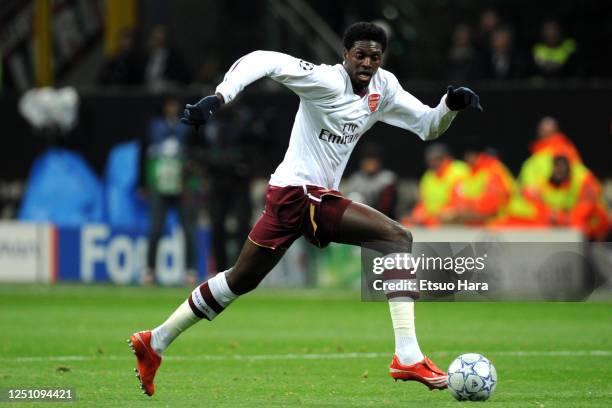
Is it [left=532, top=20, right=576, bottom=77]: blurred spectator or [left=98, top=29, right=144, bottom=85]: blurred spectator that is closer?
[left=532, top=20, right=576, bottom=77]: blurred spectator

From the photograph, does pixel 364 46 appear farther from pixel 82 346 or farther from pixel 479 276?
pixel 479 276

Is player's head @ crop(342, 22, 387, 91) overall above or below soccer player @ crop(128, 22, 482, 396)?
above

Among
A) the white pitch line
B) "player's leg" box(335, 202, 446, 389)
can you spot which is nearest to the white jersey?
"player's leg" box(335, 202, 446, 389)

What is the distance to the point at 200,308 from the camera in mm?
8977

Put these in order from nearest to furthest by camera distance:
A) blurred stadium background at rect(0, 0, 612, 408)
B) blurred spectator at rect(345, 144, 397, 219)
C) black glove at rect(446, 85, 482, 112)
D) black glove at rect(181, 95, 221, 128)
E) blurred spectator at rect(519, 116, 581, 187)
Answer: black glove at rect(181, 95, 221, 128) < black glove at rect(446, 85, 482, 112) < blurred stadium background at rect(0, 0, 612, 408) < blurred spectator at rect(519, 116, 581, 187) < blurred spectator at rect(345, 144, 397, 219)

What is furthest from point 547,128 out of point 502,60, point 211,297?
point 211,297

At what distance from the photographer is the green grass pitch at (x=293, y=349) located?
28.8 ft

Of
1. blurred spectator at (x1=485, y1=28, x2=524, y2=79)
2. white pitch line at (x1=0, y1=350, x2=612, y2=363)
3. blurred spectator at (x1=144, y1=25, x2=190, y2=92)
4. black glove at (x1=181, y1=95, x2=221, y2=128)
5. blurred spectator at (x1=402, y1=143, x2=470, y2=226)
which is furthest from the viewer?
blurred spectator at (x1=144, y1=25, x2=190, y2=92)

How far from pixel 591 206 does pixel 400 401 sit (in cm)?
1025

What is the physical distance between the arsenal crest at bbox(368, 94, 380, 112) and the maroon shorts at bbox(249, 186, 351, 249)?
62 centimetres

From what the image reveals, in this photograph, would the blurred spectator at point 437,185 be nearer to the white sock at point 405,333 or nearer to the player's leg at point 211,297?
the player's leg at point 211,297

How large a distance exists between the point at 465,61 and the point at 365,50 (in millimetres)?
11481

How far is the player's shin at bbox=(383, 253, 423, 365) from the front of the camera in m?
8.53

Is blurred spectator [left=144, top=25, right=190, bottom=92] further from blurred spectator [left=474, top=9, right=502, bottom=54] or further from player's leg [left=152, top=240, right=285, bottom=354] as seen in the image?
player's leg [left=152, top=240, right=285, bottom=354]
